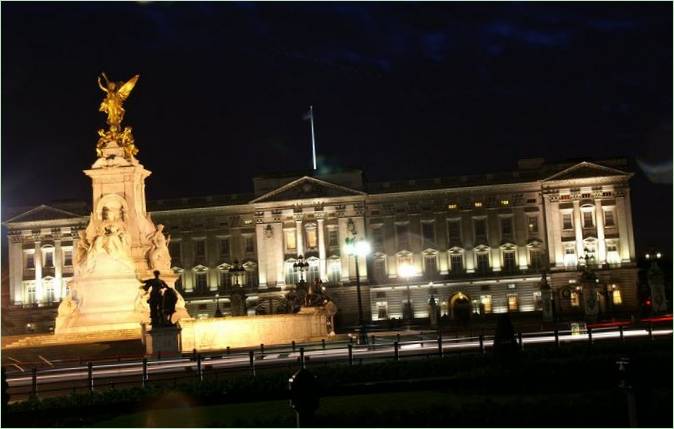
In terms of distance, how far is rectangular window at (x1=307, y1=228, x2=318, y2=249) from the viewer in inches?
4397

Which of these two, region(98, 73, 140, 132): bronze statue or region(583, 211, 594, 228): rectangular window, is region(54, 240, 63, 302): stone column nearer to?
region(583, 211, 594, 228): rectangular window

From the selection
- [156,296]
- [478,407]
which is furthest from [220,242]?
[478,407]

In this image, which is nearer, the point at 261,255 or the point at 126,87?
the point at 126,87

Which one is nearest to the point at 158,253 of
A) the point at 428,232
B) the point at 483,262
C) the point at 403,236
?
the point at 403,236

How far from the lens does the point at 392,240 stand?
11069 centimetres

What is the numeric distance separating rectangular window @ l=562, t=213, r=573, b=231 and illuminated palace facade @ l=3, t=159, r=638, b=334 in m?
0.11

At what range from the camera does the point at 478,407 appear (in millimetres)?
16281

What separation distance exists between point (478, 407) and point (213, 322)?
2775cm

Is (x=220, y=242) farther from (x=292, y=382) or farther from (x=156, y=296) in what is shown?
(x=292, y=382)

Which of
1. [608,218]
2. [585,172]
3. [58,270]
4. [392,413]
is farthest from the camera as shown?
[58,270]

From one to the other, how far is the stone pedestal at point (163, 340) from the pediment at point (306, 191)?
75.7m

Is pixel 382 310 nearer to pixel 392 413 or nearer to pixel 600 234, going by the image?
pixel 600 234

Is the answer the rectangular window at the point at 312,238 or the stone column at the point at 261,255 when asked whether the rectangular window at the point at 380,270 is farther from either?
the stone column at the point at 261,255

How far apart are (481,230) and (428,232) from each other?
5724 mm
